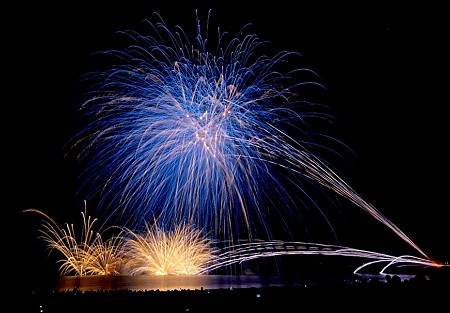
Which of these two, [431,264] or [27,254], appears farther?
[27,254]

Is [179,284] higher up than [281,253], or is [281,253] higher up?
[179,284]

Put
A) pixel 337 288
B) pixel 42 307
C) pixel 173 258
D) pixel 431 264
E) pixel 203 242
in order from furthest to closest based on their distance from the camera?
1. pixel 203 242
2. pixel 173 258
3. pixel 431 264
4. pixel 42 307
5. pixel 337 288

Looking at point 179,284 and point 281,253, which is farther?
point 179,284

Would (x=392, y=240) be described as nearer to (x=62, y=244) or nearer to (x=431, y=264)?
(x=431, y=264)

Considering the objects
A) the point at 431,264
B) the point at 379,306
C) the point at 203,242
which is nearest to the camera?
the point at 379,306

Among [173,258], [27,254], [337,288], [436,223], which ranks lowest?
[337,288]

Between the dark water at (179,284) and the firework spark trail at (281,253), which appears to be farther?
the dark water at (179,284)

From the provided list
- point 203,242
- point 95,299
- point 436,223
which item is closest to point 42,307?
point 95,299

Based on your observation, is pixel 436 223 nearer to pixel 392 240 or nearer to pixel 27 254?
pixel 392 240

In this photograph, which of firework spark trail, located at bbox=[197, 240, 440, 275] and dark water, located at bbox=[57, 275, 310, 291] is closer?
firework spark trail, located at bbox=[197, 240, 440, 275]

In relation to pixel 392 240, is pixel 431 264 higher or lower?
lower
